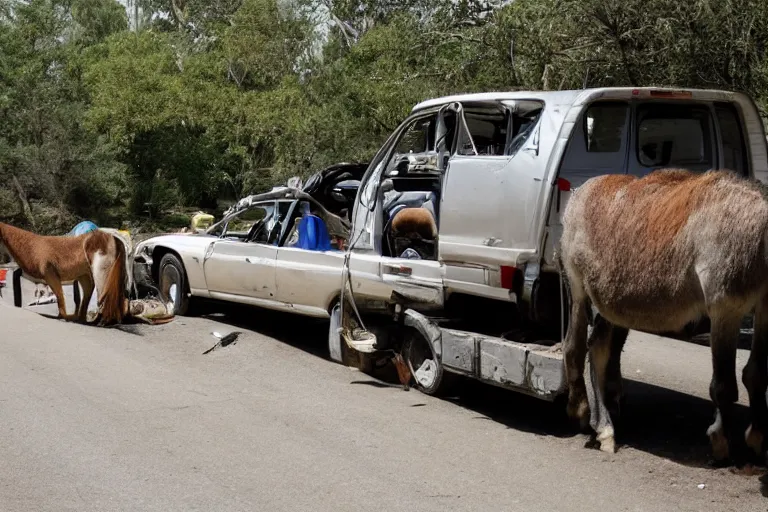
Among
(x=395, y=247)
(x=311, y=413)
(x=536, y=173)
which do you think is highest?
(x=536, y=173)

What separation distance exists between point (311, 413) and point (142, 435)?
4.84 feet

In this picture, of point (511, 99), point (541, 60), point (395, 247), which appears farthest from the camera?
point (541, 60)

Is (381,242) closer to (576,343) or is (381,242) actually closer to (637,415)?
(576,343)

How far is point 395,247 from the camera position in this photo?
9711 millimetres

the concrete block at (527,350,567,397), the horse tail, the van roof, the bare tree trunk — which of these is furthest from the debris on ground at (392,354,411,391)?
the bare tree trunk

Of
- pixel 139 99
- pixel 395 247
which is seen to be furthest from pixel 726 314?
pixel 139 99

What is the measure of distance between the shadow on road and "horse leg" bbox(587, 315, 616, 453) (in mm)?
257

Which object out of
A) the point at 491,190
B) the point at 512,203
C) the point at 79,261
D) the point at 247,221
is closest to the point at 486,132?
the point at 491,190

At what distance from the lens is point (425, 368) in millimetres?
9125

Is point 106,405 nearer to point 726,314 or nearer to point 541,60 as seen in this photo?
point 726,314

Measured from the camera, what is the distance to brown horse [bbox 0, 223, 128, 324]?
12.6 meters

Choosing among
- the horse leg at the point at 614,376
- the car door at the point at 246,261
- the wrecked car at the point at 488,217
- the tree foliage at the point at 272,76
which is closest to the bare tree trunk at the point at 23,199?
the tree foliage at the point at 272,76

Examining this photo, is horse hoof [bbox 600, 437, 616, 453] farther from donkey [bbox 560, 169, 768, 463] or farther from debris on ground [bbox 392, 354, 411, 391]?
debris on ground [bbox 392, 354, 411, 391]

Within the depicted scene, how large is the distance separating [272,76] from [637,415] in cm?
3147
